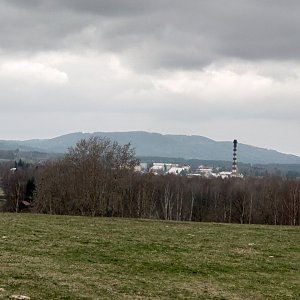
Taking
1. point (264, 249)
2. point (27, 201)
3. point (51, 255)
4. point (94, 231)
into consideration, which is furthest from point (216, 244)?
point (27, 201)

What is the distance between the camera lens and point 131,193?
2933 inches

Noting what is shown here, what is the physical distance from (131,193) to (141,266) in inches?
2389

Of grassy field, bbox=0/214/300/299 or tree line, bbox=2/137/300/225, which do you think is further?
tree line, bbox=2/137/300/225

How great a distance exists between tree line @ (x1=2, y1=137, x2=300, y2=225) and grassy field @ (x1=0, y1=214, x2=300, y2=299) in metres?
37.5

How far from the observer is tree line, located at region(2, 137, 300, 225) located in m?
59.2

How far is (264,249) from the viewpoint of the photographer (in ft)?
61.1

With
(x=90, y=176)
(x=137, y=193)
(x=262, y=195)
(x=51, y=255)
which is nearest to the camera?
(x=51, y=255)

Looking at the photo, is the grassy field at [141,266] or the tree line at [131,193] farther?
the tree line at [131,193]

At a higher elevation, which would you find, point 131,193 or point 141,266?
point 141,266

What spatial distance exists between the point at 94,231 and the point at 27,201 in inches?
2939

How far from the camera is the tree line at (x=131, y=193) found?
194 ft

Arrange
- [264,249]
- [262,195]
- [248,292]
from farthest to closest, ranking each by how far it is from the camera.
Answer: [262,195]
[264,249]
[248,292]

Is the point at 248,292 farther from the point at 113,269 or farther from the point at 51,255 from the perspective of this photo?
the point at 51,255

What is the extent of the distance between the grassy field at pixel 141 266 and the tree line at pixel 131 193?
37492 mm
